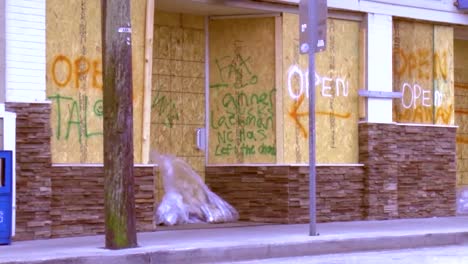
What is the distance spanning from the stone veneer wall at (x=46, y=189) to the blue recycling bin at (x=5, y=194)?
25.1 inches

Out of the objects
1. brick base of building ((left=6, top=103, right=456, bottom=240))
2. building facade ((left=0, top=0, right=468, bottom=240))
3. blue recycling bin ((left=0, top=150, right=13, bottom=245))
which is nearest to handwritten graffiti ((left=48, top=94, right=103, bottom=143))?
brick base of building ((left=6, top=103, right=456, bottom=240))

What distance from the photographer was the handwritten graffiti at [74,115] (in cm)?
1418

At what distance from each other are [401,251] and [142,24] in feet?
17.3

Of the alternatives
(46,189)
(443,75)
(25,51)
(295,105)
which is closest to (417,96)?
(443,75)

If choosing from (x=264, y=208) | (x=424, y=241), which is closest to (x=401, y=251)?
(x=424, y=241)

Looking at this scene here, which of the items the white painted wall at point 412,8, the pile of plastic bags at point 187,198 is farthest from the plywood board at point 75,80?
the white painted wall at point 412,8

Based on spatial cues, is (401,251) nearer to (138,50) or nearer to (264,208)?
(264,208)

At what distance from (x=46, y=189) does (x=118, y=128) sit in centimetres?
244

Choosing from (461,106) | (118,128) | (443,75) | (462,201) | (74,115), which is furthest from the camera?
(461,106)

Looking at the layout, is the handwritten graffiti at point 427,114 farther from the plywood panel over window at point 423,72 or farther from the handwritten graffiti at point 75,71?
the handwritten graffiti at point 75,71

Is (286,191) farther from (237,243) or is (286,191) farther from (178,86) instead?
(237,243)

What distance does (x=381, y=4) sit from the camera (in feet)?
58.1

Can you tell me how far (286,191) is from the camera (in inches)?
651

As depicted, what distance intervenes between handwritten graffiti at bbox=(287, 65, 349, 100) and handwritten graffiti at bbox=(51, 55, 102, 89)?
12.2 feet
